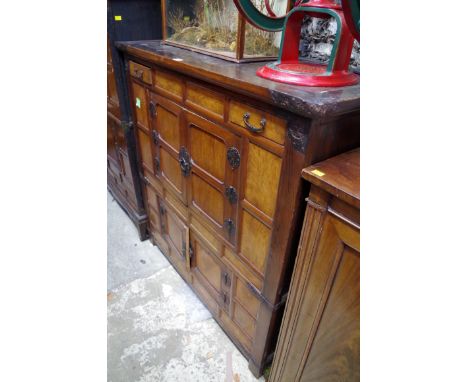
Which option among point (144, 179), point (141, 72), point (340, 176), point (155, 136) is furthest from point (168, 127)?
point (340, 176)

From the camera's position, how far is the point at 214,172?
1.14 meters

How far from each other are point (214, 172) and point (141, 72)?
0.67 metres

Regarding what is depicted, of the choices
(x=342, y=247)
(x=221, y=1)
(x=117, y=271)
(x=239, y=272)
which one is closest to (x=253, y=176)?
(x=342, y=247)

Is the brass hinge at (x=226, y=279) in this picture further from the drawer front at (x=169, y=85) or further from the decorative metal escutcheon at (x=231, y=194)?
the drawer front at (x=169, y=85)

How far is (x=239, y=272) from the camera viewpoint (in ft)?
4.03

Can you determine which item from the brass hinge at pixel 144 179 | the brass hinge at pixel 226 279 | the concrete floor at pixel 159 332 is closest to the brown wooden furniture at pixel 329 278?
the brass hinge at pixel 226 279

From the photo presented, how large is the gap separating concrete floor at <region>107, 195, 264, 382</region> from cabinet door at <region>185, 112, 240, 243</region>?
69 centimetres

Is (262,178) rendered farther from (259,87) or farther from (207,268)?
(207,268)

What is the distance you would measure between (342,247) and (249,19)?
73cm

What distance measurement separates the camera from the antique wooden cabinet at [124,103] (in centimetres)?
146

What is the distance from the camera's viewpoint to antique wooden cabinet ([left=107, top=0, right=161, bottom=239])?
1465 mm

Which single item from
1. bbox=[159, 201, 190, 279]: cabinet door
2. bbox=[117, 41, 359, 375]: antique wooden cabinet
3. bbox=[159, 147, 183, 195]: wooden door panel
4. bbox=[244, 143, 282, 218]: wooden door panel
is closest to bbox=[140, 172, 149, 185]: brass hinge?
bbox=[117, 41, 359, 375]: antique wooden cabinet

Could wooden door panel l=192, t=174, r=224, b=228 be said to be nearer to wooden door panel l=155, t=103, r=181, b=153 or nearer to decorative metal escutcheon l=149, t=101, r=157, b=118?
wooden door panel l=155, t=103, r=181, b=153

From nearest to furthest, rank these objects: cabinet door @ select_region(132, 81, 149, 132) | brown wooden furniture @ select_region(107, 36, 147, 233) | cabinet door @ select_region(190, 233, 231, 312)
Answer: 1. cabinet door @ select_region(190, 233, 231, 312)
2. cabinet door @ select_region(132, 81, 149, 132)
3. brown wooden furniture @ select_region(107, 36, 147, 233)
